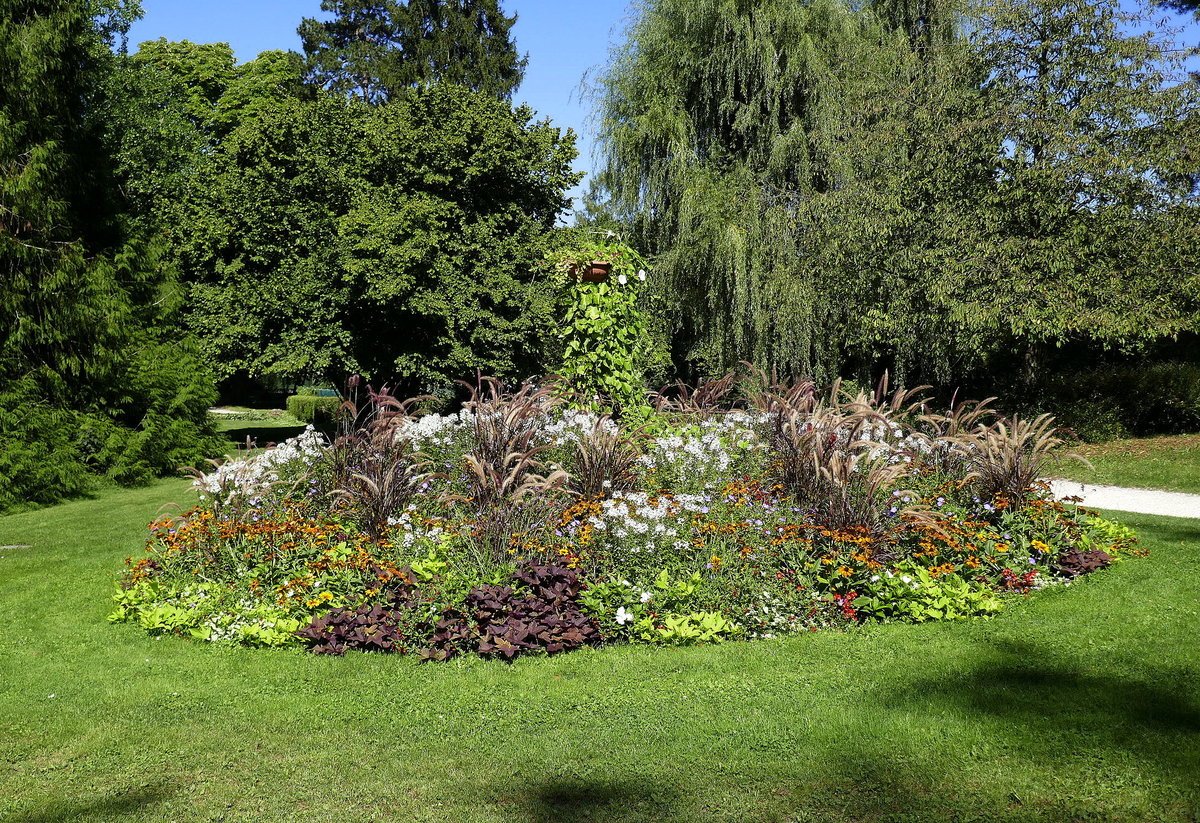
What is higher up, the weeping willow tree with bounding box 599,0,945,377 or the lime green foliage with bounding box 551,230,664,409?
the weeping willow tree with bounding box 599,0,945,377

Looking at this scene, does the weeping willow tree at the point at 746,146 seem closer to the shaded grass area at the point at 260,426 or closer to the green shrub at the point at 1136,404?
the green shrub at the point at 1136,404

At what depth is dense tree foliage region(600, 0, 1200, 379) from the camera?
1288 cm

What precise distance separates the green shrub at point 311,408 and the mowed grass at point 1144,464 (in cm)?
1904

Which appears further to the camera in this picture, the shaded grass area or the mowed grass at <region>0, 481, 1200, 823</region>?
the shaded grass area

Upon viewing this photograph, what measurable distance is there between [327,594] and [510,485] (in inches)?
52.4

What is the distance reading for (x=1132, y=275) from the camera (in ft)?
42.3

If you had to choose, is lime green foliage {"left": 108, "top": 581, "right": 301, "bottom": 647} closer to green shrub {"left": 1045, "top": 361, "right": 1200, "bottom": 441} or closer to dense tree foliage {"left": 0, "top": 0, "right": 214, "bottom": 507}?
dense tree foliage {"left": 0, "top": 0, "right": 214, "bottom": 507}

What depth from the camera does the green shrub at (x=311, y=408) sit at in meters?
25.6

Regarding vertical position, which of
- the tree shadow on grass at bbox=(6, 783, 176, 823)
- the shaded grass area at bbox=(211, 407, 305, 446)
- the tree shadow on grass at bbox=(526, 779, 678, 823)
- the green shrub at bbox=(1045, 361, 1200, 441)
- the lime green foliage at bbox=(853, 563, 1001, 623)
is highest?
the green shrub at bbox=(1045, 361, 1200, 441)

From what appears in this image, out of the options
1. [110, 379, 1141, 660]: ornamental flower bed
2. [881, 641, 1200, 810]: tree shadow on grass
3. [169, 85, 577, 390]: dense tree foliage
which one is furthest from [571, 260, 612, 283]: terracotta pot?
[169, 85, 577, 390]: dense tree foliage

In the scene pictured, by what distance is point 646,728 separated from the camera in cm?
353

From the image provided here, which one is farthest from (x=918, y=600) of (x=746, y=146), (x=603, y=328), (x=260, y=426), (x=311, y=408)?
(x=311, y=408)

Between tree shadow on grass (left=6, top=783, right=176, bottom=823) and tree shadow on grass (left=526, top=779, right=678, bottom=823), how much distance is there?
136 centimetres

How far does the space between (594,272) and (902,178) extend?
884cm
